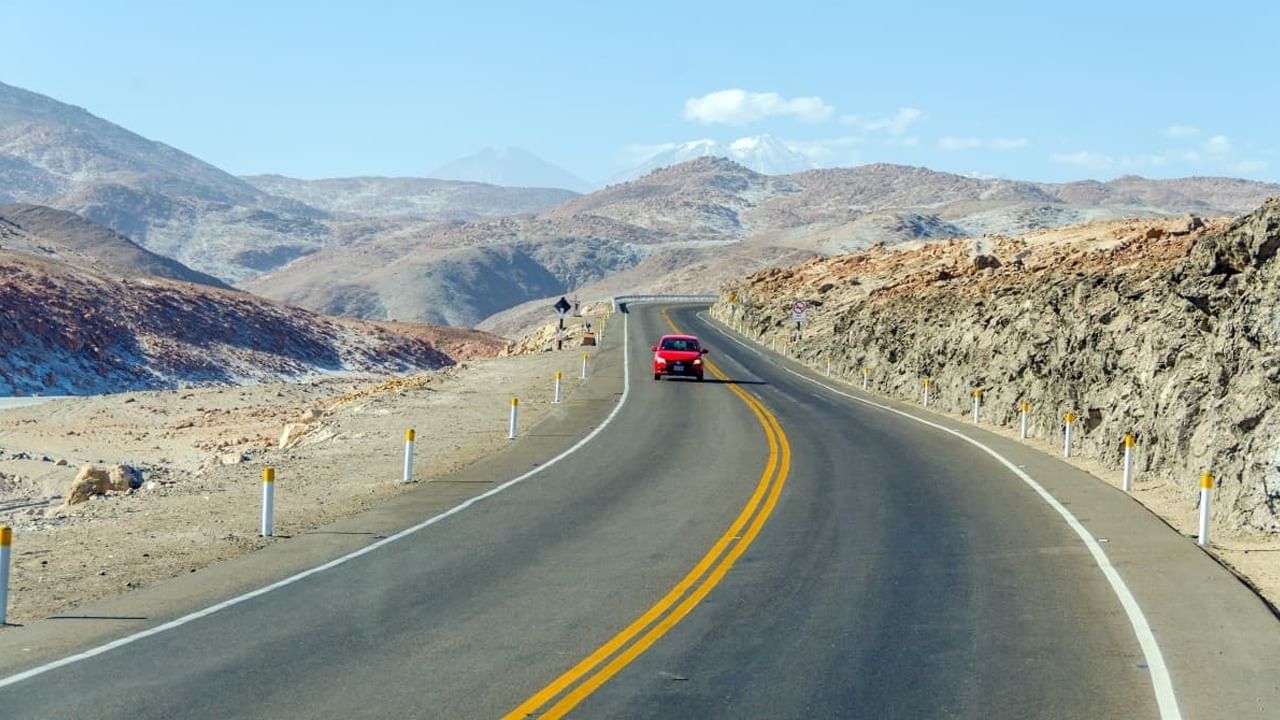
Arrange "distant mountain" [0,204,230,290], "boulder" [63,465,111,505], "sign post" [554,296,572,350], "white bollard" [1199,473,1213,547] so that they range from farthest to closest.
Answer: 1. "distant mountain" [0,204,230,290]
2. "sign post" [554,296,572,350]
3. "boulder" [63,465,111,505]
4. "white bollard" [1199,473,1213,547]

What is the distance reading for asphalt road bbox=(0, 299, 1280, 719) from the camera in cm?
1036

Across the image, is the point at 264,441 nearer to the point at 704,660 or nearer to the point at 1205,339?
the point at 1205,339

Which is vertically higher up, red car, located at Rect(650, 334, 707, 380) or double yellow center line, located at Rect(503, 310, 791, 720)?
red car, located at Rect(650, 334, 707, 380)

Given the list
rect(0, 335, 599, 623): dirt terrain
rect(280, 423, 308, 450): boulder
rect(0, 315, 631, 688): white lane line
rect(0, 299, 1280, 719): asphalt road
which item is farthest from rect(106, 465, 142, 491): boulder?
rect(0, 299, 1280, 719): asphalt road

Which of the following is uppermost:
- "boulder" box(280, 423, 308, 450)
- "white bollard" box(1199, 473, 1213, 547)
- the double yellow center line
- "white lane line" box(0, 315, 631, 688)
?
"white bollard" box(1199, 473, 1213, 547)

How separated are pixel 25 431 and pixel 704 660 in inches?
1777

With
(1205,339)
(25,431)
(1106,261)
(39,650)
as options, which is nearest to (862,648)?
(39,650)

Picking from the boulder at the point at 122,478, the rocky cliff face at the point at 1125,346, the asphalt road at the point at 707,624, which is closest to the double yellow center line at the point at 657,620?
the asphalt road at the point at 707,624

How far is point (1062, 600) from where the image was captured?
14.1 m

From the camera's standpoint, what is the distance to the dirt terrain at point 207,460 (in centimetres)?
1661

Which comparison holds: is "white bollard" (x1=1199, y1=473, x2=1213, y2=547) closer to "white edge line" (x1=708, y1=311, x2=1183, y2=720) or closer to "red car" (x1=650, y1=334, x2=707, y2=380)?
"white edge line" (x1=708, y1=311, x2=1183, y2=720)

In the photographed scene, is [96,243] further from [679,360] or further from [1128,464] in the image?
[1128,464]

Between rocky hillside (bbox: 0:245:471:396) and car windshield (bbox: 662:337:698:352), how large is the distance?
116 ft

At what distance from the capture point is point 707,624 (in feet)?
42.0
